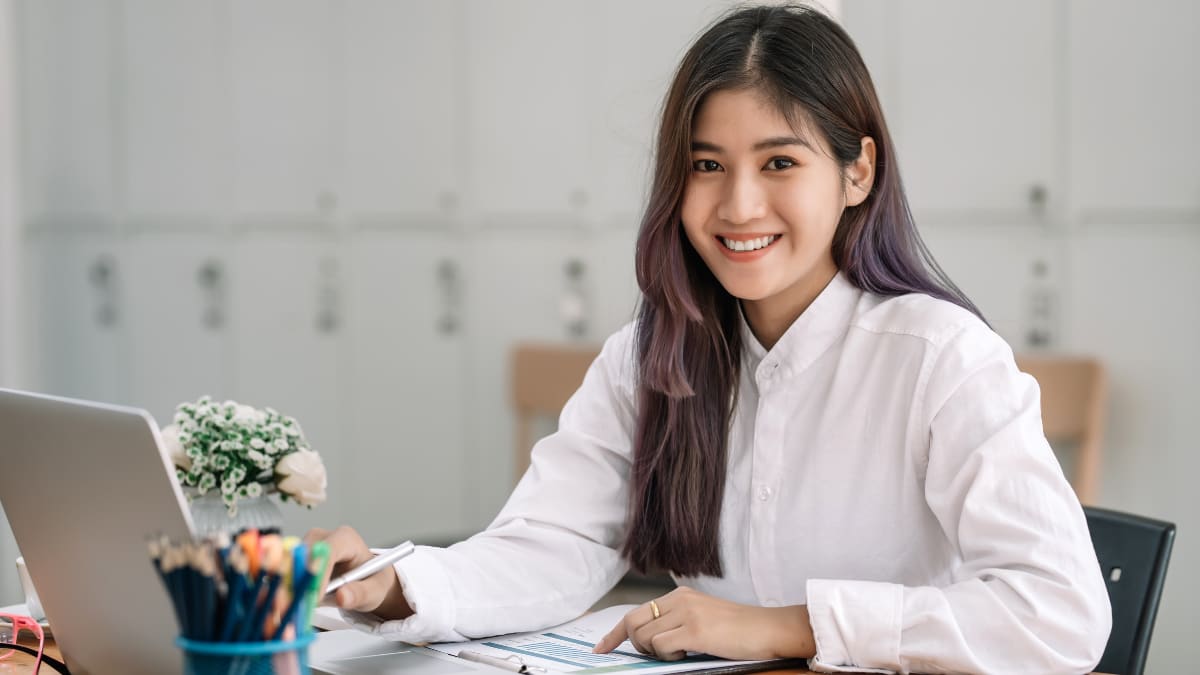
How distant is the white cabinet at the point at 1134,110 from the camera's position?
2.93 metres

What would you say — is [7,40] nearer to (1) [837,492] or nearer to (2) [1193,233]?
(2) [1193,233]

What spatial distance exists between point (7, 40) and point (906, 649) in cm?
421

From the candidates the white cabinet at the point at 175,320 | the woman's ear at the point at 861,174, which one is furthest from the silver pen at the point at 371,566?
the white cabinet at the point at 175,320

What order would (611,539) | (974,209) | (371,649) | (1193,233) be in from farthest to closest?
(974,209), (1193,233), (611,539), (371,649)

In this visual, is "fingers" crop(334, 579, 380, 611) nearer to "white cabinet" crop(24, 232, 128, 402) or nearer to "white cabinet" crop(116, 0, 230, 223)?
"white cabinet" crop(116, 0, 230, 223)

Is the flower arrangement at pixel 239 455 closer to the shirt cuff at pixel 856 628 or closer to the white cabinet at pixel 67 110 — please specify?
the shirt cuff at pixel 856 628

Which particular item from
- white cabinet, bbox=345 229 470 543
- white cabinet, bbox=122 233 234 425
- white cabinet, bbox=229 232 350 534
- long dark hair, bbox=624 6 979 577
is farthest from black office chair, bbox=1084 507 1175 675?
white cabinet, bbox=122 233 234 425

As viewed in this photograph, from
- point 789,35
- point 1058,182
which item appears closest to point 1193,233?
point 1058,182

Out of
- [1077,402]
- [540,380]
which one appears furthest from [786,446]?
[540,380]

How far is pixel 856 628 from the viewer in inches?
41.4

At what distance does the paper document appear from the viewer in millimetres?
1056

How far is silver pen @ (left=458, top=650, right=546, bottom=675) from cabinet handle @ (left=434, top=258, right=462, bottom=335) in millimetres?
2946

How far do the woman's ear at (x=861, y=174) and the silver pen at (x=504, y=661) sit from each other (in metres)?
0.57

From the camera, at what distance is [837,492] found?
1.29 metres
